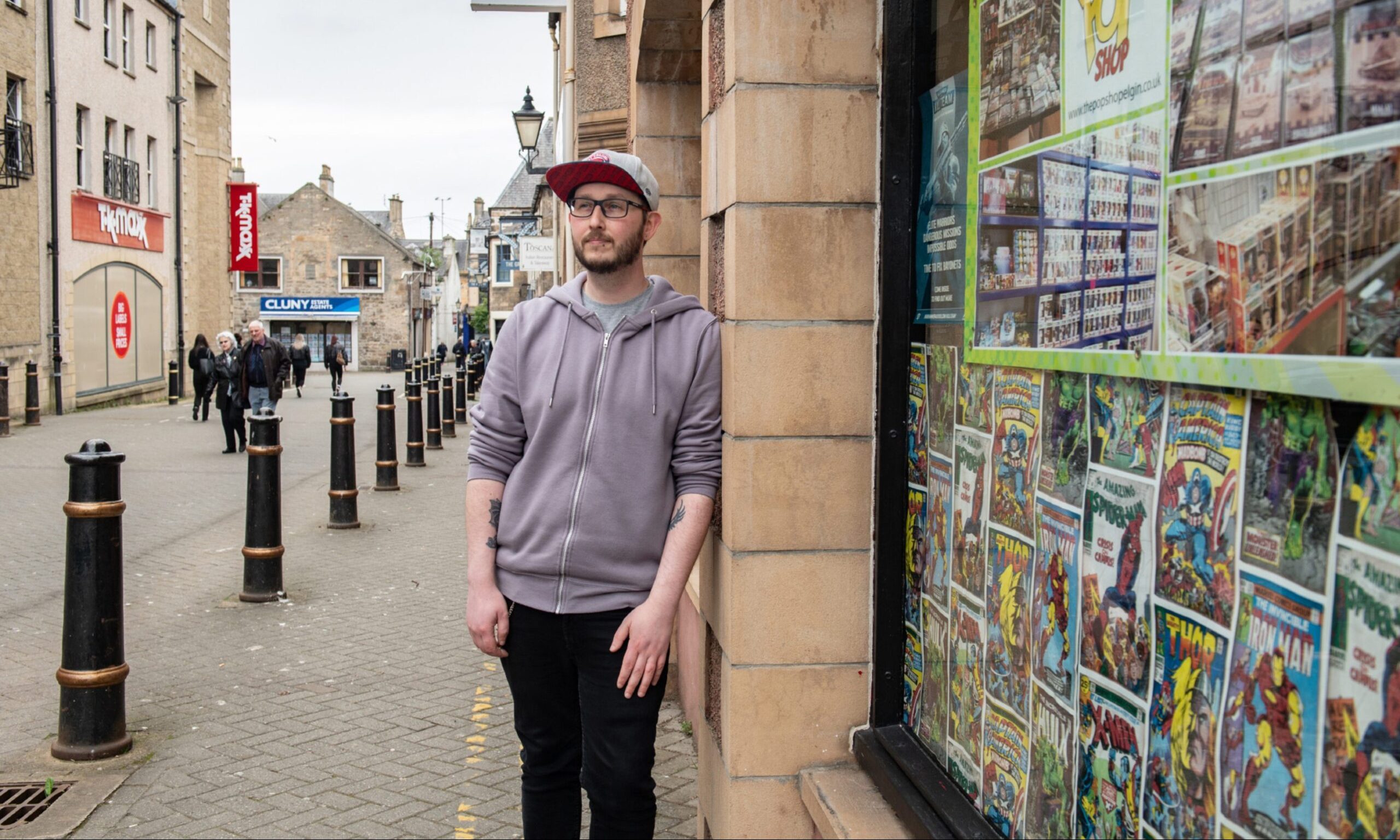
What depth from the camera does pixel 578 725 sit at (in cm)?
316

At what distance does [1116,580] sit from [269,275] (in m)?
67.9

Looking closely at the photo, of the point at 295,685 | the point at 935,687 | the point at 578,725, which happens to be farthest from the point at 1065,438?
the point at 295,685

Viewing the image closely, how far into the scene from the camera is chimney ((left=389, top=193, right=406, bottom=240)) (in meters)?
89.3

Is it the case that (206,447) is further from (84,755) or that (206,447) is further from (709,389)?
(709,389)

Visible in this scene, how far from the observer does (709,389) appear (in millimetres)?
3039

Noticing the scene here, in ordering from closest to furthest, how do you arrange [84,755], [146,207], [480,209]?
[84,755]
[146,207]
[480,209]

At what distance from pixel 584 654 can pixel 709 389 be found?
714 millimetres

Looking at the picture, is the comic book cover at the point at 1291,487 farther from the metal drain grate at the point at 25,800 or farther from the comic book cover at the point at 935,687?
the metal drain grate at the point at 25,800

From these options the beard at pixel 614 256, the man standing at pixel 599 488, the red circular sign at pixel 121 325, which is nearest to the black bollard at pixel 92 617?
the man standing at pixel 599 488

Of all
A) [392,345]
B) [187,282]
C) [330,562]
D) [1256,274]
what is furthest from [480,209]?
[1256,274]

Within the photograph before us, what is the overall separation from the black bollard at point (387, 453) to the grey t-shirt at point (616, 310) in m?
9.83

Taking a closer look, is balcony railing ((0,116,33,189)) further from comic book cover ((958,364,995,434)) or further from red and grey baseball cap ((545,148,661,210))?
comic book cover ((958,364,995,434))

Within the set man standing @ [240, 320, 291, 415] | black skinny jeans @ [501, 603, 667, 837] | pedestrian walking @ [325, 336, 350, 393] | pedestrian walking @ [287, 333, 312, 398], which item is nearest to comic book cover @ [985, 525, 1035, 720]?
black skinny jeans @ [501, 603, 667, 837]

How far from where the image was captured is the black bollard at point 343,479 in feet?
33.0
